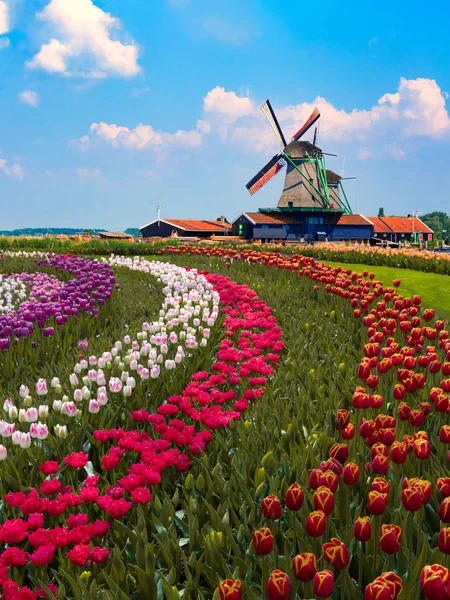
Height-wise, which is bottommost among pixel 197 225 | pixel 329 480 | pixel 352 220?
pixel 329 480

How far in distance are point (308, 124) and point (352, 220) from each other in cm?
1225

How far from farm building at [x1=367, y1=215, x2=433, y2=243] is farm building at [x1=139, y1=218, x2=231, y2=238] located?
70.2 feet

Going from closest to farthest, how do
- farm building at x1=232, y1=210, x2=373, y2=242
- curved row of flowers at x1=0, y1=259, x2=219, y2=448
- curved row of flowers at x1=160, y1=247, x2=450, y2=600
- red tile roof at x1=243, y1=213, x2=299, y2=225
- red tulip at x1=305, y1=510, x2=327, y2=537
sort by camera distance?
curved row of flowers at x1=160, y1=247, x2=450, y2=600
red tulip at x1=305, y1=510, x2=327, y2=537
curved row of flowers at x1=0, y1=259, x2=219, y2=448
red tile roof at x1=243, y1=213, x2=299, y2=225
farm building at x1=232, y1=210, x2=373, y2=242

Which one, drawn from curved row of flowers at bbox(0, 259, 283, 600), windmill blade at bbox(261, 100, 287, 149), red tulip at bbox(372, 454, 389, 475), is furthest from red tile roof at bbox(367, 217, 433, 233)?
red tulip at bbox(372, 454, 389, 475)

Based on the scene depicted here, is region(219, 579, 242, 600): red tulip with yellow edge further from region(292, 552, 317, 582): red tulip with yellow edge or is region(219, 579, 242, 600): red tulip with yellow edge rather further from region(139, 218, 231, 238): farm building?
region(139, 218, 231, 238): farm building

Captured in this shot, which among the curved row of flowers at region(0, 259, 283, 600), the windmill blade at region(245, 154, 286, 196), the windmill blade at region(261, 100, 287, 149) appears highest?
the windmill blade at region(261, 100, 287, 149)

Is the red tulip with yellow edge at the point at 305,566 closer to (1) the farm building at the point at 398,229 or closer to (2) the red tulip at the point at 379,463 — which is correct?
(2) the red tulip at the point at 379,463

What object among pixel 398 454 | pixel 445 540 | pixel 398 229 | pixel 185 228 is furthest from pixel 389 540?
pixel 398 229

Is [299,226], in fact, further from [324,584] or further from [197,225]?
[324,584]

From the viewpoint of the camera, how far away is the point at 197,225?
68.4m

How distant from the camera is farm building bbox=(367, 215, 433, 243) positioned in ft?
245

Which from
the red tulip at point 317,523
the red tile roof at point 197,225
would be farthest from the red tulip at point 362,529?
the red tile roof at point 197,225

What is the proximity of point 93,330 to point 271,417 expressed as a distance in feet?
16.3

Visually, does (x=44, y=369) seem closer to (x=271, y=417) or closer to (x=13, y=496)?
(x=271, y=417)
